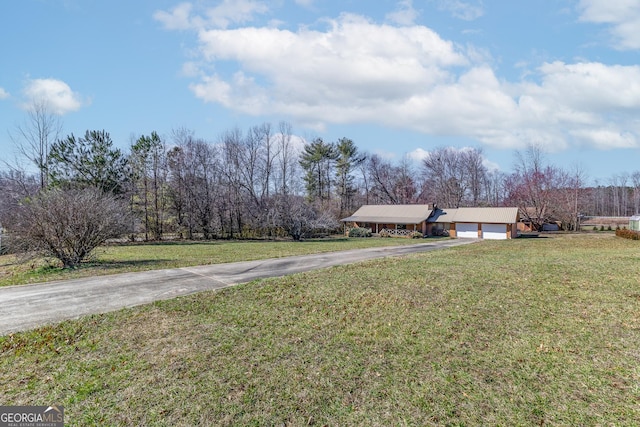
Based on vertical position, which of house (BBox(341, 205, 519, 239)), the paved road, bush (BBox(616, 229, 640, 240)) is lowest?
bush (BBox(616, 229, 640, 240))

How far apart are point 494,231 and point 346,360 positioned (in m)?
33.0

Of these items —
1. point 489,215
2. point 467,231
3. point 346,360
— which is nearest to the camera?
point 346,360

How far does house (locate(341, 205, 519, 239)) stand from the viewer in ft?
109

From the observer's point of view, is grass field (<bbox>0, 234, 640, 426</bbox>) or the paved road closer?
grass field (<bbox>0, 234, 640, 426</bbox>)

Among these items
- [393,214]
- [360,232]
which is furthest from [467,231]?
[360,232]

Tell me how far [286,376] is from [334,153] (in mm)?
44693

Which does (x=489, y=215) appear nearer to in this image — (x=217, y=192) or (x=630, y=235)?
(x=630, y=235)

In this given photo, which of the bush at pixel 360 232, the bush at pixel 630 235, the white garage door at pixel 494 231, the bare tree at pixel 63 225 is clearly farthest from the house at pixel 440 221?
the bare tree at pixel 63 225

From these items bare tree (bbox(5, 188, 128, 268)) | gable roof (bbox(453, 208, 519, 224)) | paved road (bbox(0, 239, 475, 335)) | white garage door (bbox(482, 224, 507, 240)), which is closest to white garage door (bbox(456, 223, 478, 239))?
gable roof (bbox(453, 208, 519, 224))

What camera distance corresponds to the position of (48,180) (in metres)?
27.1

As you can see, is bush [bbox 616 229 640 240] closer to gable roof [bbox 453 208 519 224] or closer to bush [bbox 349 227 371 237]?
gable roof [bbox 453 208 519 224]

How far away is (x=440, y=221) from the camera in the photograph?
1467 inches

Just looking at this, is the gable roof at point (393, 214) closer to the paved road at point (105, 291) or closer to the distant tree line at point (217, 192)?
the distant tree line at point (217, 192)

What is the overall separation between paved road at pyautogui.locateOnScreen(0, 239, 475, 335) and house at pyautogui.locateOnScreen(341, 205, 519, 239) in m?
26.2
